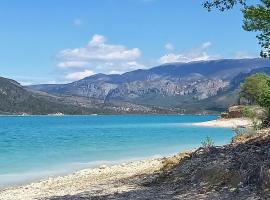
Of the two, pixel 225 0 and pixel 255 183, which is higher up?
pixel 225 0

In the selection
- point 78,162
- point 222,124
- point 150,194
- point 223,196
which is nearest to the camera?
point 223,196

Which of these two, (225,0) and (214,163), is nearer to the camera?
(225,0)

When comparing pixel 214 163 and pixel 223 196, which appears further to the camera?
pixel 214 163

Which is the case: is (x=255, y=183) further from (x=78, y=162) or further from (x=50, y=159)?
(x=50, y=159)

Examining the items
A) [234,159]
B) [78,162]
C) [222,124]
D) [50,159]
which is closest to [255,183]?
[234,159]

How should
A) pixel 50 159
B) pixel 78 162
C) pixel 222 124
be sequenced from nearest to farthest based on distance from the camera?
pixel 78 162 < pixel 50 159 < pixel 222 124

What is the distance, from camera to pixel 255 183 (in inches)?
578

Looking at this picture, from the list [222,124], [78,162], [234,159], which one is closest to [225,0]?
[234,159]

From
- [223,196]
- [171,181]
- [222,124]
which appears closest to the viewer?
[223,196]

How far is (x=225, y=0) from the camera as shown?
15188mm

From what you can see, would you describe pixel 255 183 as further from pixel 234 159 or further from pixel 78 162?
pixel 78 162

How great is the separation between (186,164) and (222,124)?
106344 millimetres

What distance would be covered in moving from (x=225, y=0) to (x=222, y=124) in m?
110

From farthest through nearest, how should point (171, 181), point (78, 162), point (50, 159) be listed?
point (50, 159) < point (78, 162) < point (171, 181)
